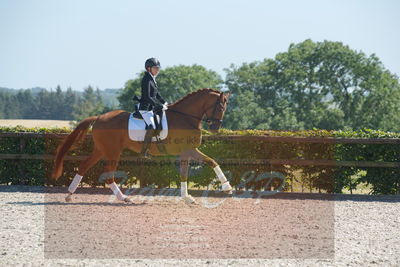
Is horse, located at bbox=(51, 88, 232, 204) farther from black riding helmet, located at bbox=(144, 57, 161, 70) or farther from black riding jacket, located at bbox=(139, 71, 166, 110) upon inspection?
black riding helmet, located at bbox=(144, 57, 161, 70)

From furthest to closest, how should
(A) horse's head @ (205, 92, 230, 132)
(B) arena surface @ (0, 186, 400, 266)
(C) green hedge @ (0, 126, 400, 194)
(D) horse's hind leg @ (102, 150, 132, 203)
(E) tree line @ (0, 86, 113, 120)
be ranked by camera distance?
(E) tree line @ (0, 86, 113, 120), (C) green hedge @ (0, 126, 400, 194), (A) horse's head @ (205, 92, 230, 132), (D) horse's hind leg @ (102, 150, 132, 203), (B) arena surface @ (0, 186, 400, 266)

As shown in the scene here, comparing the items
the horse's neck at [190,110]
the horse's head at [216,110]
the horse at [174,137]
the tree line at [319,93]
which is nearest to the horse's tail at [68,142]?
the horse at [174,137]

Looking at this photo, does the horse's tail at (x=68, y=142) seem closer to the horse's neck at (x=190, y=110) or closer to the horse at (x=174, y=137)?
the horse at (x=174, y=137)

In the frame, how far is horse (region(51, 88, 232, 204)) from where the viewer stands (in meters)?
11.5

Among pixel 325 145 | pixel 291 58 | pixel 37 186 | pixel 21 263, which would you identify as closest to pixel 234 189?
pixel 325 145

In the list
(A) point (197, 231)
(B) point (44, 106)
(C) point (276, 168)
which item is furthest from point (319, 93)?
(B) point (44, 106)

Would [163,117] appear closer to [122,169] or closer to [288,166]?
[122,169]

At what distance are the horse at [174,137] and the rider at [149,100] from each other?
0.95 feet

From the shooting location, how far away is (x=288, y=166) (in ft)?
46.9

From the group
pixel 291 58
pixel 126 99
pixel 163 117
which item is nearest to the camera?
pixel 163 117

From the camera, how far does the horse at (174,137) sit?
37.7 feet

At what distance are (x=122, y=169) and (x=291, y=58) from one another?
161ft

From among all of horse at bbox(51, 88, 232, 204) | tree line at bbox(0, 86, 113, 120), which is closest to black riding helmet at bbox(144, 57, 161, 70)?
horse at bbox(51, 88, 232, 204)

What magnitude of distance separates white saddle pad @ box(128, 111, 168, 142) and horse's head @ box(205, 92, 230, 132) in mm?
1017
